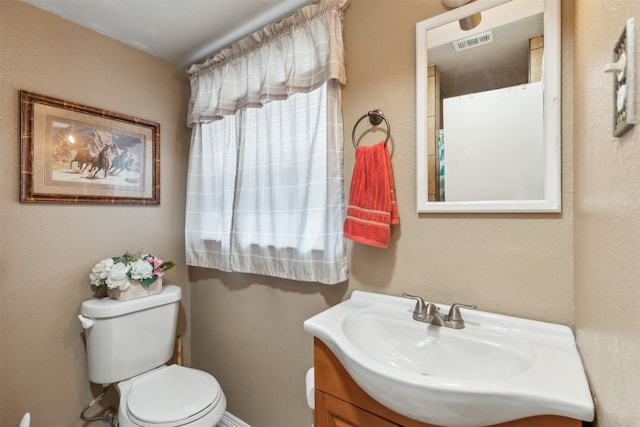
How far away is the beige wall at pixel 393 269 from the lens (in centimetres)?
95

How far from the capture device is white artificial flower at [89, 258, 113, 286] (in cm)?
154

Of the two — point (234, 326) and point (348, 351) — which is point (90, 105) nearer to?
point (234, 326)

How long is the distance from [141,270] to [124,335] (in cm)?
33

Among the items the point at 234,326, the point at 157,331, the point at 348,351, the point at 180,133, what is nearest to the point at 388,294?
the point at 348,351

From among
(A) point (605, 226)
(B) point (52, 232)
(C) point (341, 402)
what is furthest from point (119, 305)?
(A) point (605, 226)

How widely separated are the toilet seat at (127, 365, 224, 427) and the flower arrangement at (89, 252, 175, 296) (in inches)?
19.3

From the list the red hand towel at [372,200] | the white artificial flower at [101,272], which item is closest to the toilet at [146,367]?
the white artificial flower at [101,272]

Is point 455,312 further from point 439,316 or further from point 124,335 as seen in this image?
point 124,335

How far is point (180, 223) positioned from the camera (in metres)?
2.05

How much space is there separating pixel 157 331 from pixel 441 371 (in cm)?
147

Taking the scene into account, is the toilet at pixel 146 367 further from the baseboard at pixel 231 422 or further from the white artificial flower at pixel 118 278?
the baseboard at pixel 231 422

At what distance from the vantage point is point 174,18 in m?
1.54

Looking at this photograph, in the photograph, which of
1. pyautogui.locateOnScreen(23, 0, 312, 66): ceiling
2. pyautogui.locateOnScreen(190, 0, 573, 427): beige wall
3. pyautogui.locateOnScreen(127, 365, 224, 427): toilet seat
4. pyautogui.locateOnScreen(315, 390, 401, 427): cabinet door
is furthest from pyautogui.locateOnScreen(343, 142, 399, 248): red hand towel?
pyautogui.locateOnScreen(127, 365, 224, 427): toilet seat

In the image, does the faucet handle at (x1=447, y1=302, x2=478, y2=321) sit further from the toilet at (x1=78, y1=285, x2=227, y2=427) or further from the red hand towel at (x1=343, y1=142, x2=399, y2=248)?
the toilet at (x1=78, y1=285, x2=227, y2=427)
